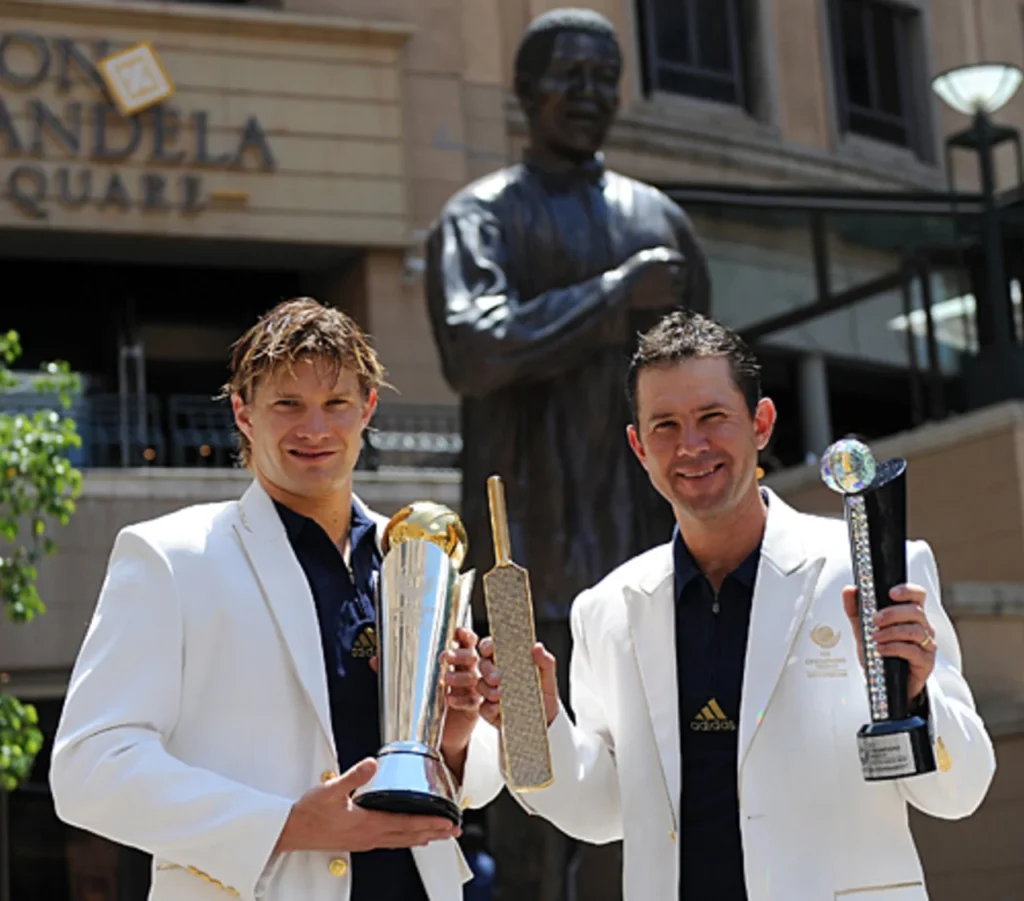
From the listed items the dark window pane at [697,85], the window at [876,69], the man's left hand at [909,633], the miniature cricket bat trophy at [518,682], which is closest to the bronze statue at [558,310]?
the miniature cricket bat trophy at [518,682]

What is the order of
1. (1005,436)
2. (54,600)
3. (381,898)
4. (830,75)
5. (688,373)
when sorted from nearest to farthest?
(381,898), (688,373), (1005,436), (54,600), (830,75)

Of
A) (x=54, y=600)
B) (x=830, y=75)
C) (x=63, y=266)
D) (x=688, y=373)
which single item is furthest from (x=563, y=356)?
(x=830, y=75)

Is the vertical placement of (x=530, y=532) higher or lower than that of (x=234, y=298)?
lower

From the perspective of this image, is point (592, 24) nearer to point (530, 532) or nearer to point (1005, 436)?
point (530, 532)

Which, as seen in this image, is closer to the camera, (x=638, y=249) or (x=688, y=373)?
(x=688, y=373)

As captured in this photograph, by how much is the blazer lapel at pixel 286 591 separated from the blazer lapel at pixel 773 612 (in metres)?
0.83

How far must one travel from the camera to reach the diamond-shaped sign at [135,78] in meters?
20.6

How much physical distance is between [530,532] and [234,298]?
16382mm

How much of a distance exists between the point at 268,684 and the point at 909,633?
3.79 feet

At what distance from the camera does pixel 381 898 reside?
11.4ft

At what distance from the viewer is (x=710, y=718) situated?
3.82 meters

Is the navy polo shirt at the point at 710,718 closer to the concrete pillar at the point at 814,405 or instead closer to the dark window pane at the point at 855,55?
the concrete pillar at the point at 814,405

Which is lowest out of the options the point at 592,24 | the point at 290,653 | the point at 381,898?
the point at 381,898

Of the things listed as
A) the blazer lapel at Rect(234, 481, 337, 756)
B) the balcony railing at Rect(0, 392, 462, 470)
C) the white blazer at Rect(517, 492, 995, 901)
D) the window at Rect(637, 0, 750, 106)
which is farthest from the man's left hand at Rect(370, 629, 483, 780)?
the window at Rect(637, 0, 750, 106)
